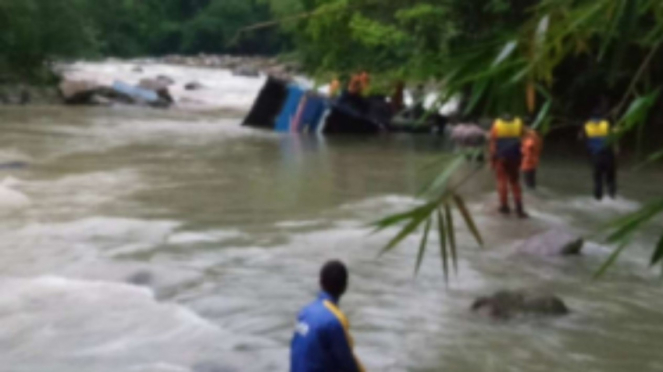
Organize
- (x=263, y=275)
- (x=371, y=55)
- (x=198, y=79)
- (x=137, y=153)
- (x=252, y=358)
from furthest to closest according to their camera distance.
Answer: (x=198, y=79)
(x=371, y=55)
(x=137, y=153)
(x=263, y=275)
(x=252, y=358)

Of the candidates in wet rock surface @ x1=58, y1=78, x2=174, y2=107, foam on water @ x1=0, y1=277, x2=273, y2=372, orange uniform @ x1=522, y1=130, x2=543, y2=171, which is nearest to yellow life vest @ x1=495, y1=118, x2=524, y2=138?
orange uniform @ x1=522, y1=130, x2=543, y2=171

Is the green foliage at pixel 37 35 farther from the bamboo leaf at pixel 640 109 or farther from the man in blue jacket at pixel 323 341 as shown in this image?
the bamboo leaf at pixel 640 109

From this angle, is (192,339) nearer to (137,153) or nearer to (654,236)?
(654,236)

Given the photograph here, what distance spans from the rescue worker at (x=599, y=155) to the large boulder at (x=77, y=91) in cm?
2497

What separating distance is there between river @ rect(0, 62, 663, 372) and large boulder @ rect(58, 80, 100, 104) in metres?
17.3

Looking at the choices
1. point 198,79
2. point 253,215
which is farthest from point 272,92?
→ point 198,79

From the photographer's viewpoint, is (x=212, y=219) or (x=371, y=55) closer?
(x=212, y=219)

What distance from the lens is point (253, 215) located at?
1488cm

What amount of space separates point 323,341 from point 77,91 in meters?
34.1

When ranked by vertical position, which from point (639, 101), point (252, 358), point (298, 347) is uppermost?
point (639, 101)

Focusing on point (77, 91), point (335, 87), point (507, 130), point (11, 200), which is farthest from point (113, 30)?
point (507, 130)

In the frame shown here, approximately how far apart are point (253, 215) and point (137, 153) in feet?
27.2

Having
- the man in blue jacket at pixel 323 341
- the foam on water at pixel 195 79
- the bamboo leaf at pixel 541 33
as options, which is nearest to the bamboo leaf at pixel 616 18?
the bamboo leaf at pixel 541 33

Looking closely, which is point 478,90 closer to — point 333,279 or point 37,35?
point 333,279
